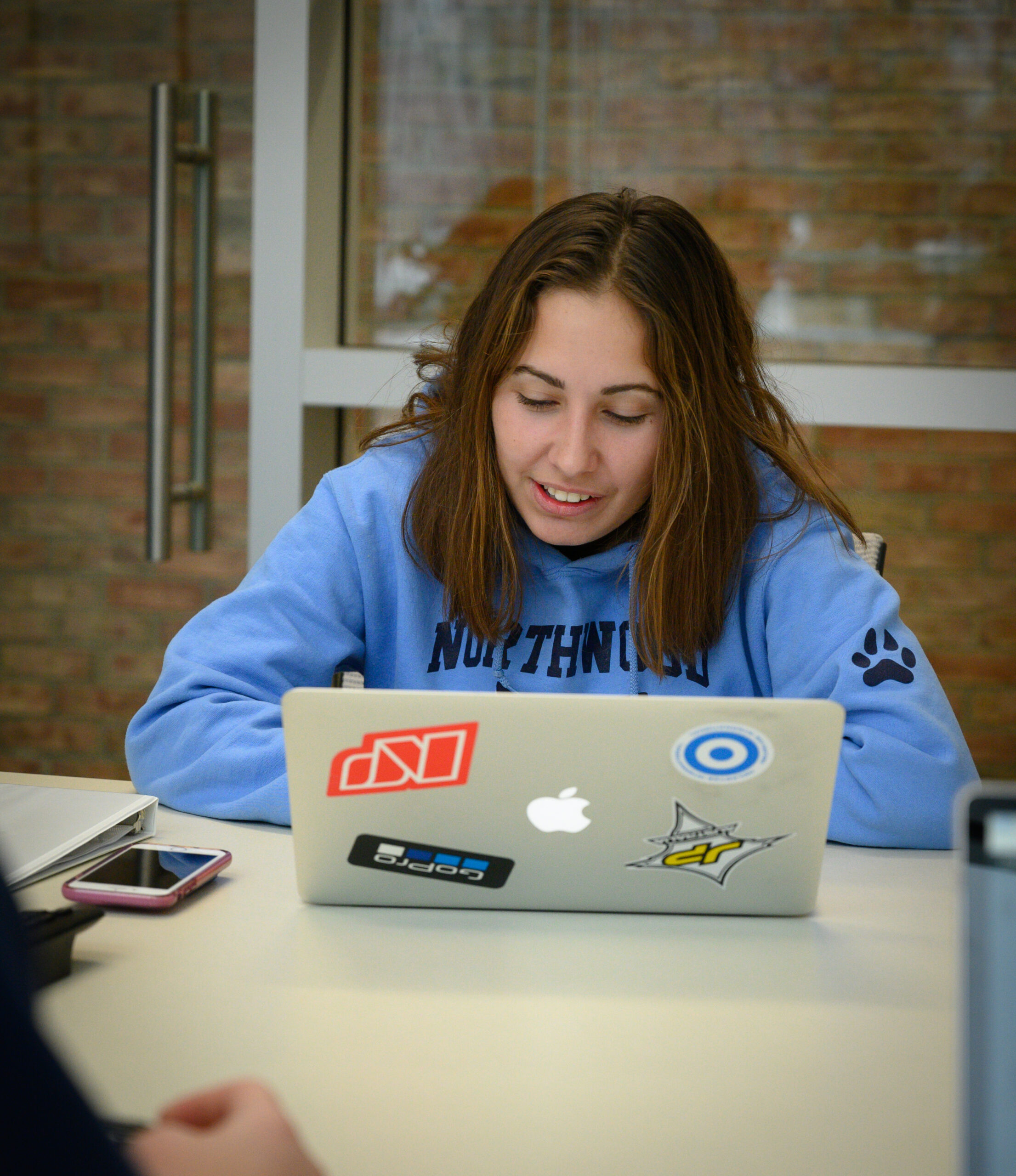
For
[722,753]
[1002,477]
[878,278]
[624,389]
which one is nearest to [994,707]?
[1002,477]

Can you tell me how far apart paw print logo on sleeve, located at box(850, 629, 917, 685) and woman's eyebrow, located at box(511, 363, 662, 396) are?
0.35m

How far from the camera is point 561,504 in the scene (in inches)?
54.3

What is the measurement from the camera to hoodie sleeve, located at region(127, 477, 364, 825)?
1082mm

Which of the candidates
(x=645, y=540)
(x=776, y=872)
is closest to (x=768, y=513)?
(x=645, y=540)

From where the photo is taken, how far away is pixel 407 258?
2.35 m

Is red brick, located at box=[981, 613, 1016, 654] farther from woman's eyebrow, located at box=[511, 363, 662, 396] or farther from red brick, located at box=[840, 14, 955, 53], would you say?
woman's eyebrow, located at box=[511, 363, 662, 396]

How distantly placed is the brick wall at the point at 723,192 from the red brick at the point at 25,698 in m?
0.61

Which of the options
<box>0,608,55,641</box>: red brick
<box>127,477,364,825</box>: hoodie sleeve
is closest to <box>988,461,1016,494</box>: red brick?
<box>127,477,364,825</box>: hoodie sleeve

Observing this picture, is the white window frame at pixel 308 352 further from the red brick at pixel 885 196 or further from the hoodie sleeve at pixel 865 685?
the hoodie sleeve at pixel 865 685

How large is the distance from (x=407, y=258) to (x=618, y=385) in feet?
3.80

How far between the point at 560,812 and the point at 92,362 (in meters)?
2.25

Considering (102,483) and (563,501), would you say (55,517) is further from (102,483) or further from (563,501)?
(563,501)

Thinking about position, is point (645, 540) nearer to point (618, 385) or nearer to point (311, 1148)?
point (618, 385)

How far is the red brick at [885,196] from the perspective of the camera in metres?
2.23
